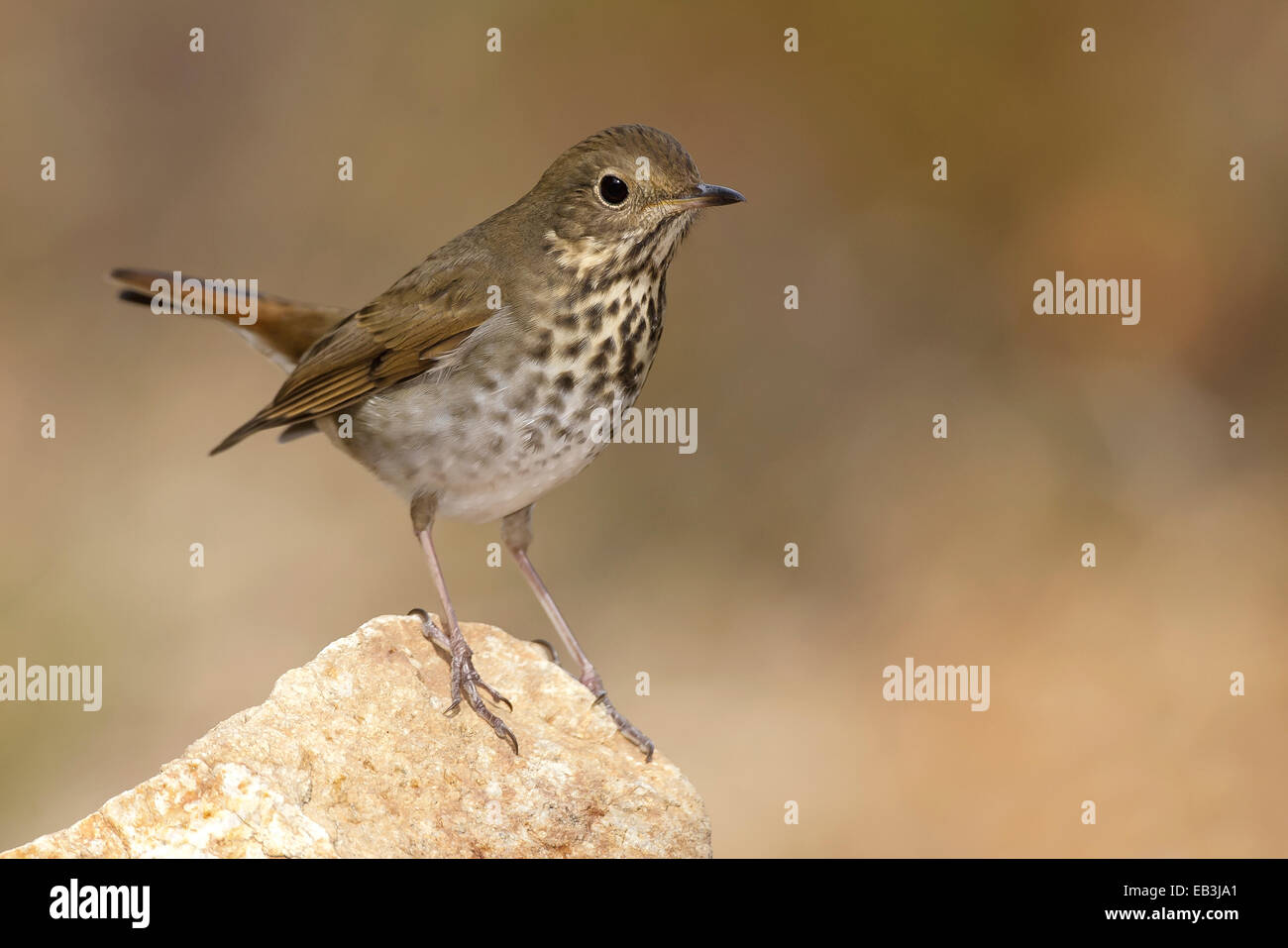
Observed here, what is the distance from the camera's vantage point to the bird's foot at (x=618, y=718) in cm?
504

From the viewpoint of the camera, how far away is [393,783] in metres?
4.49

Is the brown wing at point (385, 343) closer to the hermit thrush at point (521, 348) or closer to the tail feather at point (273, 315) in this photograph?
the hermit thrush at point (521, 348)

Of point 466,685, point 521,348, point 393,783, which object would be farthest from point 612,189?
point 393,783

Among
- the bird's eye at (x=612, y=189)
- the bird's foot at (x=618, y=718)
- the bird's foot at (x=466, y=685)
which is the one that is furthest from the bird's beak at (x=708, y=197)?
the bird's foot at (x=618, y=718)

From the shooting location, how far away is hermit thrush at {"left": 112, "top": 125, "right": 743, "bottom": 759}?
5008mm

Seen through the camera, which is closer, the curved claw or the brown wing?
the curved claw

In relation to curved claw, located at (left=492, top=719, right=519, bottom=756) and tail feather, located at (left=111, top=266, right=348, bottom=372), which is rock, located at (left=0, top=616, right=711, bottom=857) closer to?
curved claw, located at (left=492, top=719, right=519, bottom=756)

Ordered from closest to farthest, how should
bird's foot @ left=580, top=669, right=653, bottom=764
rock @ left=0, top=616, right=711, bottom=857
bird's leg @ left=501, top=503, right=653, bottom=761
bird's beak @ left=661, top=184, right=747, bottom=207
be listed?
rock @ left=0, top=616, right=711, bottom=857
bird's beak @ left=661, top=184, right=747, bottom=207
bird's foot @ left=580, top=669, right=653, bottom=764
bird's leg @ left=501, top=503, right=653, bottom=761

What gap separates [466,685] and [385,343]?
4.78 feet

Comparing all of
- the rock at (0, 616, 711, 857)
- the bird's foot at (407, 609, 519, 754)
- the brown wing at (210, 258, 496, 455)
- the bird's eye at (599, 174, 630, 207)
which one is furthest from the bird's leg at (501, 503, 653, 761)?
the bird's eye at (599, 174, 630, 207)

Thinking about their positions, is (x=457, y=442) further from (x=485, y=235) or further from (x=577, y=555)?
(x=577, y=555)

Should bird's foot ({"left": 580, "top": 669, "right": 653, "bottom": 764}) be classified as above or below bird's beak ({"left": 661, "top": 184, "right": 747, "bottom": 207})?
below

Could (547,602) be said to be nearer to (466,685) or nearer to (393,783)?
(466,685)

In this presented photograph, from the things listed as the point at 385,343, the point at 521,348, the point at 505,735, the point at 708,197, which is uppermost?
the point at 708,197
